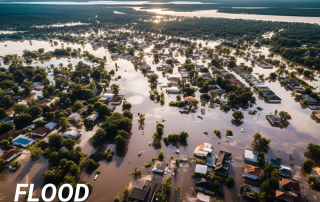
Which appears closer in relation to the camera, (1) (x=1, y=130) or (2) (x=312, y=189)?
(2) (x=312, y=189)

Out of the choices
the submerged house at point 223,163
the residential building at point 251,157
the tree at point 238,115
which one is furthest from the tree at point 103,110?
the residential building at point 251,157

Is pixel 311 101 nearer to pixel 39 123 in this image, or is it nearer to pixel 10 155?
pixel 39 123

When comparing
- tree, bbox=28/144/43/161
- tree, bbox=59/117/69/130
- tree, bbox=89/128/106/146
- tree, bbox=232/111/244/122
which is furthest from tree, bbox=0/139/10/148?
tree, bbox=232/111/244/122

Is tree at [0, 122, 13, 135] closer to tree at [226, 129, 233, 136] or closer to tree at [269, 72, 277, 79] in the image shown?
tree at [226, 129, 233, 136]

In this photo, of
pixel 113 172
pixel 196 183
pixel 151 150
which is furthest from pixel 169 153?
pixel 113 172

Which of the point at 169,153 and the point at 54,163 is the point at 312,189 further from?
the point at 54,163
